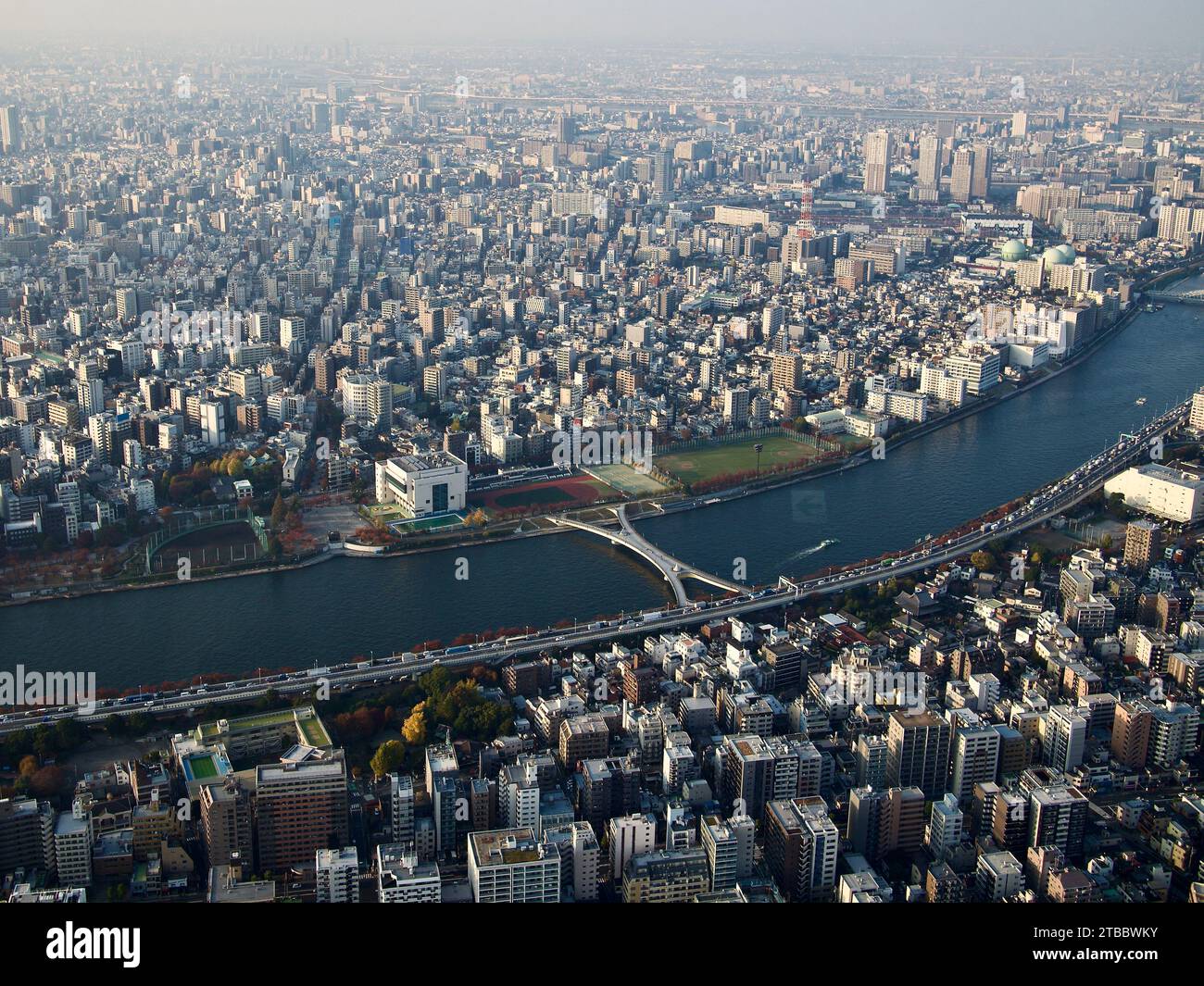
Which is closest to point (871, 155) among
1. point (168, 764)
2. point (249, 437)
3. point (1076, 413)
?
point (1076, 413)

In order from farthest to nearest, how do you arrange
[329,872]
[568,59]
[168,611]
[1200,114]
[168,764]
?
[568,59]
[1200,114]
[168,611]
[168,764]
[329,872]

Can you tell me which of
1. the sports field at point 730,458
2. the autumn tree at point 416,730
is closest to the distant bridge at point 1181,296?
the sports field at point 730,458

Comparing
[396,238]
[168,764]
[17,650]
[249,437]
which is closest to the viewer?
[168,764]

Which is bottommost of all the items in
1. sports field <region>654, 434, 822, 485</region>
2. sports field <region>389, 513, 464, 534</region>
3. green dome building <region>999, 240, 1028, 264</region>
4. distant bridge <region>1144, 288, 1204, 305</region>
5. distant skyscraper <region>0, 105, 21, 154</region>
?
sports field <region>389, 513, 464, 534</region>

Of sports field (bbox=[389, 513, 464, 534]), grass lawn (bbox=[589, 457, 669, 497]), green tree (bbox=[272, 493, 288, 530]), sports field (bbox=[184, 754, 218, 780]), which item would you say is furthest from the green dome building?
sports field (bbox=[184, 754, 218, 780])

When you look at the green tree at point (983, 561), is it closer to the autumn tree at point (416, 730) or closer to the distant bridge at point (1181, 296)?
the autumn tree at point (416, 730)

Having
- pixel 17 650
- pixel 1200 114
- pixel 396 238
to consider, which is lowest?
pixel 17 650

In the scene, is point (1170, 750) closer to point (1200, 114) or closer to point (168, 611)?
point (168, 611)

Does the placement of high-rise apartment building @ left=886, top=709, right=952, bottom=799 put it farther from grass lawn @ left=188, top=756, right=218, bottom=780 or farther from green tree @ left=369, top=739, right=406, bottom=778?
grass lawn @ left=188, top=756, right=218, bottom=780
